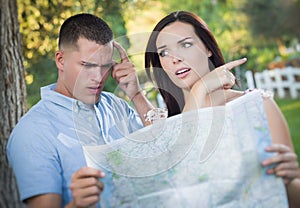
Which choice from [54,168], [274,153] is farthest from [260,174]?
[54,168]

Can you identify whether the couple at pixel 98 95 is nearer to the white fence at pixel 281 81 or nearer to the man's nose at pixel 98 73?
the man's nose at pixel 98 73

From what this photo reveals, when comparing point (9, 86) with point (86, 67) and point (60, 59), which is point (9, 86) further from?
point (86, 67)

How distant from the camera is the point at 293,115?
31.9ft

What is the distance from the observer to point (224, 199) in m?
1.80

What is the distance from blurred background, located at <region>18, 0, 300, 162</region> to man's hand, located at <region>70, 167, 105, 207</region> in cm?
58

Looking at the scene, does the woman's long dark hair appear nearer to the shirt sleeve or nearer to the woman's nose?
the woman's nose

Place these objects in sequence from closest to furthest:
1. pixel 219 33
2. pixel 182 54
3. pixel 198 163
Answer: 1. pixel 198 163
2. pixel 182 54
3. pixel 219 33

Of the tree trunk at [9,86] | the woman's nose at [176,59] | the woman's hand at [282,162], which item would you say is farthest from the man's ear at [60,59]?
the tree trunk at [9,86]

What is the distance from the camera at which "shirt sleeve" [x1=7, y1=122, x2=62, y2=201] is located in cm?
200

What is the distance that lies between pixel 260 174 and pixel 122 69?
68 centimetres

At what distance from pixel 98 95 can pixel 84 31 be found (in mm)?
236

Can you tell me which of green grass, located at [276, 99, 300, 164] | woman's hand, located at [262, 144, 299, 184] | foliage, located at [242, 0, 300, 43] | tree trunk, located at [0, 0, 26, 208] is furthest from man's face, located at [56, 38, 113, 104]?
foliage, located at [242, 0, 300, 43]

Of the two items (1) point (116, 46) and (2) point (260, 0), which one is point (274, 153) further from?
(2) point (260, 0)

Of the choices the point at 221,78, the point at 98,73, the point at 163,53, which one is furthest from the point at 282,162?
the point at 98,73
